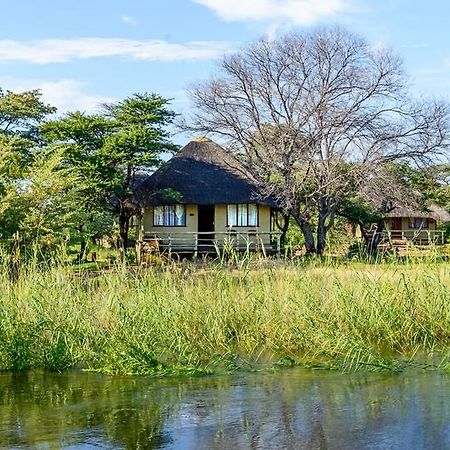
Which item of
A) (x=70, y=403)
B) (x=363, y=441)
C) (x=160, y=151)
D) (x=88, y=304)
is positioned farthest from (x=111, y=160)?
(x=363, y=441)

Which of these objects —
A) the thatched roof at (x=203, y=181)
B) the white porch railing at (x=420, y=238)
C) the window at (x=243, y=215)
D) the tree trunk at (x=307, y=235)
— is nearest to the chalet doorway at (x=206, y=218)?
the window at (x=243, y=215)

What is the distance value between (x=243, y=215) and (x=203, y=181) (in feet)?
6.39

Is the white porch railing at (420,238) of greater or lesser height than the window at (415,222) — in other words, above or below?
below

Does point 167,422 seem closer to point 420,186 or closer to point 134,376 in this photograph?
point 134,376

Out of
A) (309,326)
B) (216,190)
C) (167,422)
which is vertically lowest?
(167,422)

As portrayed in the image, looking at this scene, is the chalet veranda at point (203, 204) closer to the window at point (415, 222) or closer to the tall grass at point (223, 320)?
the window at point (415, 222)

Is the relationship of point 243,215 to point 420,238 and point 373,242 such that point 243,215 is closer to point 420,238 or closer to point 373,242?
point 420,238

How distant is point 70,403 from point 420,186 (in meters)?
27.7

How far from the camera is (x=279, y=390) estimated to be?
283 inches

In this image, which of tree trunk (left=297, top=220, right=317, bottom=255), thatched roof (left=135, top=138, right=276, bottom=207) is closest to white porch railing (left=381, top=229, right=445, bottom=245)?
tree trunk (left=297, top=220, right=317, bottom=255)

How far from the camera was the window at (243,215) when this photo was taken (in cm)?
2720

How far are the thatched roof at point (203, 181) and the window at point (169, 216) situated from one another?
31.5 inches

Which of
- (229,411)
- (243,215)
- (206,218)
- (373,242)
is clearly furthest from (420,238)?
(229,411)

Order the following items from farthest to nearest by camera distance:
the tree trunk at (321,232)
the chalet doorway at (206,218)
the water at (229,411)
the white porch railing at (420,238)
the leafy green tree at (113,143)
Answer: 1. the chalet doorway at (206,218)
2. the tree trunk at (321,232)
3. the leafy green tree at (113,143)
4. the white porch railing at (420,238)
5. the water at (229,411)
